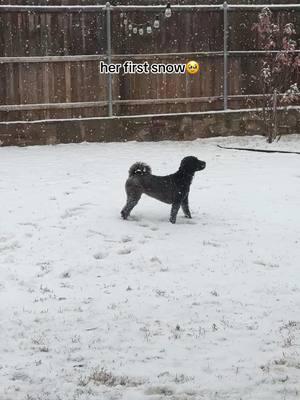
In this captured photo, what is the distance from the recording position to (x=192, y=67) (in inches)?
601

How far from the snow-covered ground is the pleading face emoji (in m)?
4.84

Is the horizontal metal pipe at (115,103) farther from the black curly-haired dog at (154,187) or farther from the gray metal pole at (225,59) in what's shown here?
the black curly-haired dog at (154,187)

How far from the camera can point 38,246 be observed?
24.6 ft

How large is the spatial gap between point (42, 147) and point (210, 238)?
24.9 feet

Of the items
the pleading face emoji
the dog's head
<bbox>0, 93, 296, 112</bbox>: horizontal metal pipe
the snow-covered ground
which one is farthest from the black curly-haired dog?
the pleading face emoji

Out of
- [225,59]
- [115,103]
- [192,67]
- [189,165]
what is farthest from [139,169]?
[225,59]

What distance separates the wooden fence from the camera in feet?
47.0

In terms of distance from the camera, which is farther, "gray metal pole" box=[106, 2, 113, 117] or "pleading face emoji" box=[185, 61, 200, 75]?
"pleading face emoji" box=[185, 61, 200, 75]

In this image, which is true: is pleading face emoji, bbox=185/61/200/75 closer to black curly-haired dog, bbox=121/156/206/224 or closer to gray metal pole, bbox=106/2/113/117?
gray metal pole, bbox=106/2/113/117

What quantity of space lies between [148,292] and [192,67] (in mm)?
10112

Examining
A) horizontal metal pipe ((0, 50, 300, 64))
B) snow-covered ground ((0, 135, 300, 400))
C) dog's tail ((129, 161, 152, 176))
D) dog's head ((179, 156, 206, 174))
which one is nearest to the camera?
snow-covered ground ((0, 135, 300, 400))

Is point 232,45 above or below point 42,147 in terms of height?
above

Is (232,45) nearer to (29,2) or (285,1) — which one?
(285,1)

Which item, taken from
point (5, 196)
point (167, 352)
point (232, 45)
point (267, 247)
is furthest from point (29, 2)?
point (167, 352)
